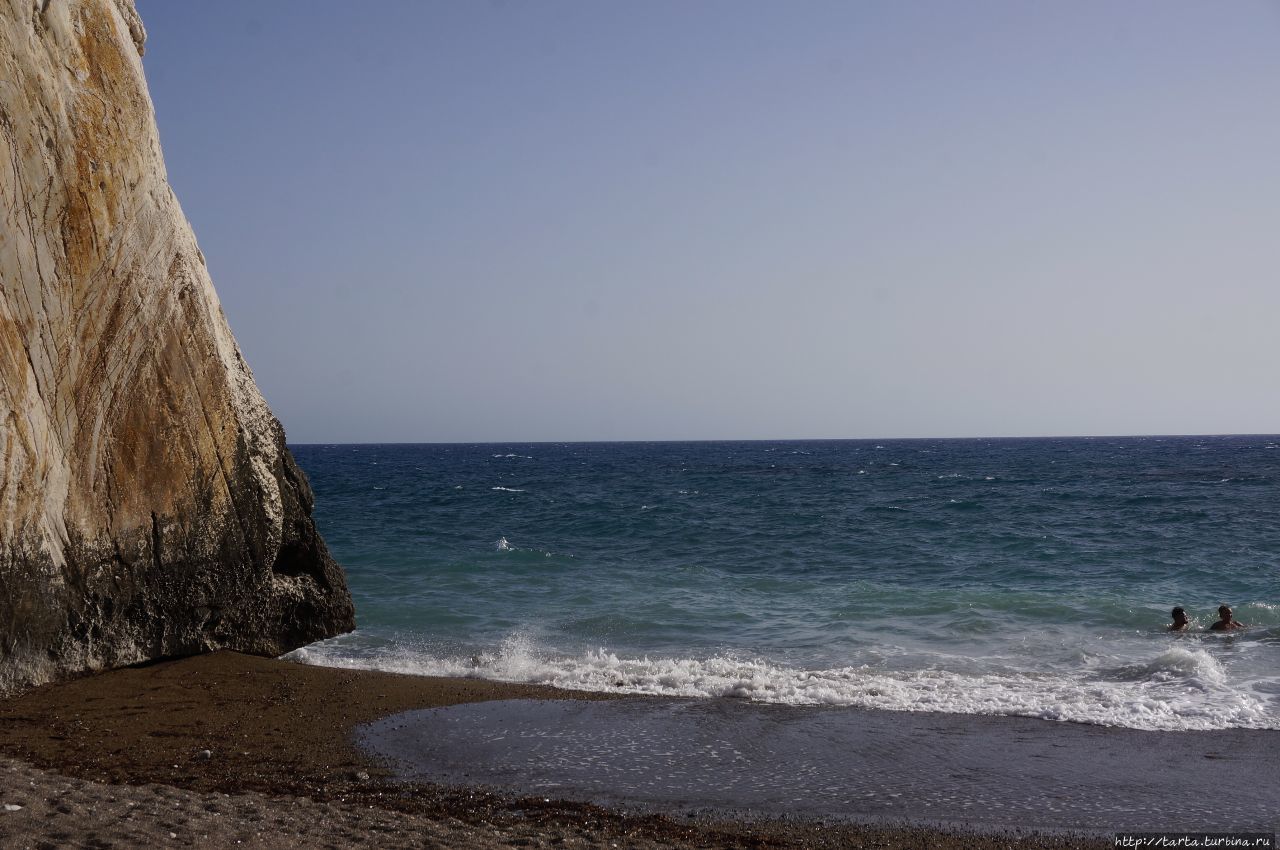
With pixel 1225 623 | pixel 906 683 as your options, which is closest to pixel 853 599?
pixel 1225 623

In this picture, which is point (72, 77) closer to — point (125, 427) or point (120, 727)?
point (125, 427)

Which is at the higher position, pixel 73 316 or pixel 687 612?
pixel 73 316

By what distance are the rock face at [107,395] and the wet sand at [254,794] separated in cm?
94

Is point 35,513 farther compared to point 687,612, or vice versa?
point 687,612

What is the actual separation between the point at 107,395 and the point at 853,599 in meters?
12.3

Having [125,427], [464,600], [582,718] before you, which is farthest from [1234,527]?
[125,427]

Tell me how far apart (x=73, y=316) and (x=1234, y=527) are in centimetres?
2761

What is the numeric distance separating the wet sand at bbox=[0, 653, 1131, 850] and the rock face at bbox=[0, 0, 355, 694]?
36.9 inches

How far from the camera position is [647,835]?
620cm

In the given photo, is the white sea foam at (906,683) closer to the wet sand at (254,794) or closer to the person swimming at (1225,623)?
the person swimming at (1225,623)

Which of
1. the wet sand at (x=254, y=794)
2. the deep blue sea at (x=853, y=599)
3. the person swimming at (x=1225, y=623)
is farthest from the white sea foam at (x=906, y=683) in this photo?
the wet sand at (x=254, y=794)

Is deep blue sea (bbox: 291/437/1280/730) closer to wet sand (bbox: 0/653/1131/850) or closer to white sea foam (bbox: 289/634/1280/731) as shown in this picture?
white sea foam (bbox: 289/634/1280/731)

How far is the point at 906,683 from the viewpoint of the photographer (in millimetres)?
10898

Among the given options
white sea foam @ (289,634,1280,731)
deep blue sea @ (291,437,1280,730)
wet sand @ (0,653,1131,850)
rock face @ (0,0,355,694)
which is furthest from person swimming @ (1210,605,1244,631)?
rock face @ (0,0,355,694)
